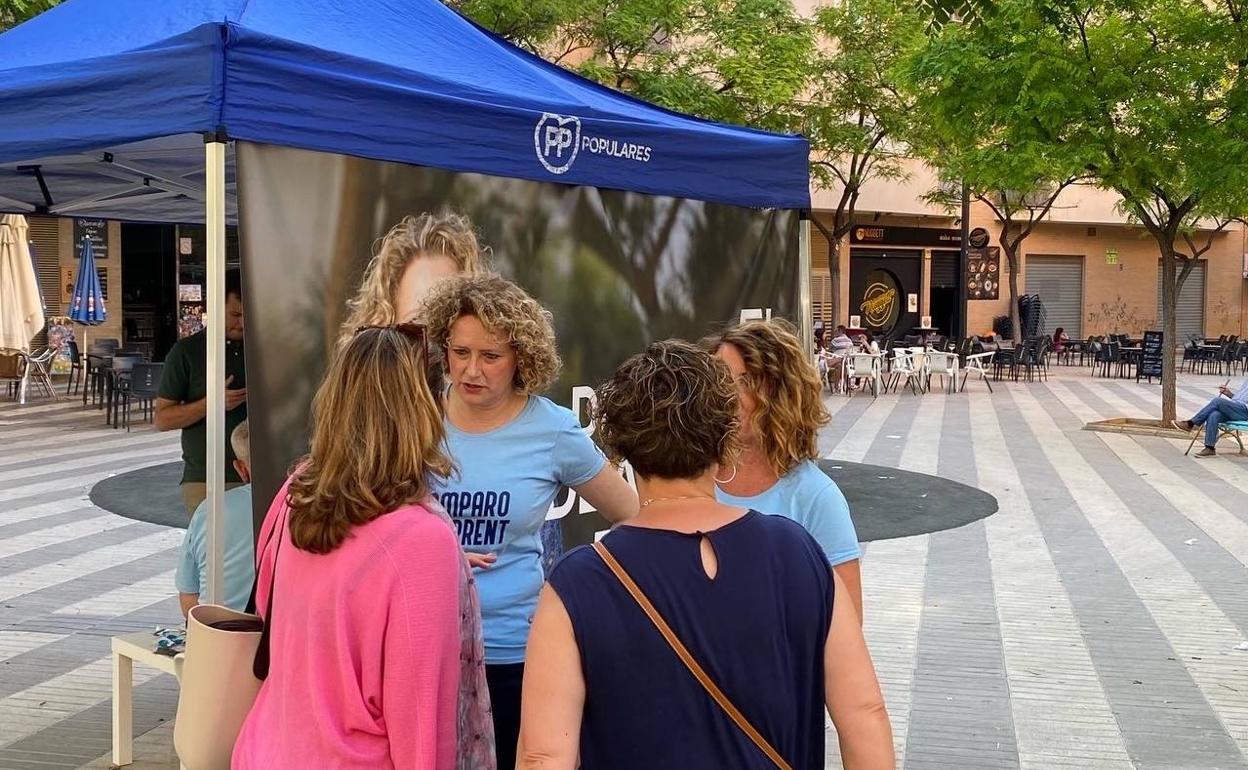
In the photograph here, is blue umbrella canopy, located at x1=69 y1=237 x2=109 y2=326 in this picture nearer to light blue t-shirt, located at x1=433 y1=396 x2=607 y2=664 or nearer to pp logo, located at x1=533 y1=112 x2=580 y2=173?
pp logo, located at x1=533 y1=112 x2=580 y2=173

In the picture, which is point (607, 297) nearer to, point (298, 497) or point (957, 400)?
point (298, 497)

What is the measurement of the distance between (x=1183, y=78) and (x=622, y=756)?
572 inches

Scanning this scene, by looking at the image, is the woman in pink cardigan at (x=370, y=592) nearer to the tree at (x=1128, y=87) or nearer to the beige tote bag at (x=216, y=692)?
the beige tote bag at (x=216, y=692)

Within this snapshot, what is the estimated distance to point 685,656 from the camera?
5.76 feet

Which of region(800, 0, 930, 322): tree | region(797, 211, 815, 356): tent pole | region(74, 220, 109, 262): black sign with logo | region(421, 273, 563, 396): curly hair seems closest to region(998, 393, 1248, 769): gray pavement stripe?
region(797, 211, 815, 356): tent pole

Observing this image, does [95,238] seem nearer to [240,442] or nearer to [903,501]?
[903,501]

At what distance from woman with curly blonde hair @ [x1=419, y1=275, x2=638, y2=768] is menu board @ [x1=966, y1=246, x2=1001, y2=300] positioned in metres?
31.0

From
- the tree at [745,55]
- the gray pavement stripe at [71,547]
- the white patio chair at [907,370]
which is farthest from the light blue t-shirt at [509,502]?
the white patio chair at [907,370]

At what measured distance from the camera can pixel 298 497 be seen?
216 cm

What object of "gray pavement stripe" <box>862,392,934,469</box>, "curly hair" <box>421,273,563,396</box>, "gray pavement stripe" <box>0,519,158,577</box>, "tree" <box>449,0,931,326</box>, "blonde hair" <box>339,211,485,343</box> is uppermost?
"tree" <box>449,0,931,326</box>

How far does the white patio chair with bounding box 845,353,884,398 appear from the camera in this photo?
21203 mm

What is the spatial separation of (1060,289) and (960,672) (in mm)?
36407

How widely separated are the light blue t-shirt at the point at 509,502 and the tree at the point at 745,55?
12077 millimetres

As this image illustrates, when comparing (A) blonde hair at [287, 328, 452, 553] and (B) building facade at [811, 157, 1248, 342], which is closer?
(A) blonde hair at [287, 328, 452, 553]
